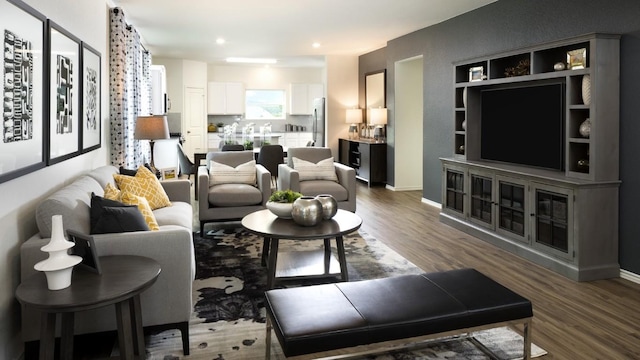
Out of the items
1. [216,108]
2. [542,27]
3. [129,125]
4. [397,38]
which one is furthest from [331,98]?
[542,27]

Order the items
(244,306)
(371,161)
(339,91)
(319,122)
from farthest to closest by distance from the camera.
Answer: (319,122)
(339,91)
(371,161)
(244,306)

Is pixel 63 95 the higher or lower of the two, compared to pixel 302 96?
lower

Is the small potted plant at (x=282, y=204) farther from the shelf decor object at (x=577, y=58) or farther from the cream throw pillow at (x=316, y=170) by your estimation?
the shelf decor object at (x=577, y=58)

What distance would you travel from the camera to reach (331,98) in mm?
10125

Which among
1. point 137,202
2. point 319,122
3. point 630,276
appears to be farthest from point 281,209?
point 319,122

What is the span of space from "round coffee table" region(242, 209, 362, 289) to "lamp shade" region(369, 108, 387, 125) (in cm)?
486

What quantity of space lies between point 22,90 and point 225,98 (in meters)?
9.95

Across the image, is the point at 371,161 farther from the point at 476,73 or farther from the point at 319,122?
the point at 476,73

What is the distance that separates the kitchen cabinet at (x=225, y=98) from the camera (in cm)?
1225

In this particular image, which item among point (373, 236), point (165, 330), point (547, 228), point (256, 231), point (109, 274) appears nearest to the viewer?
point (109, 274)

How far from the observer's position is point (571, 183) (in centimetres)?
385

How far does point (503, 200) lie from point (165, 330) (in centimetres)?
337

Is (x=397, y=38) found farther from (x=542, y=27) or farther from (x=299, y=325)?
(x=299, y=325)

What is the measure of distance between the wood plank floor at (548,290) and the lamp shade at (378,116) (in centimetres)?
286
